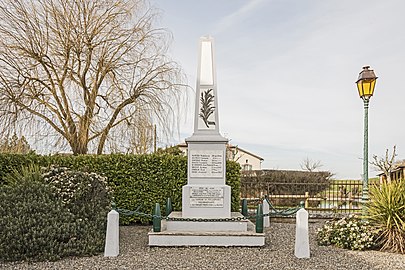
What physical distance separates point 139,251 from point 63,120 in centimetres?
726

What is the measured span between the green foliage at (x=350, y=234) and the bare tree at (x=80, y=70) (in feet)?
21.8

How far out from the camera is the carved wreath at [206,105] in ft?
30.7

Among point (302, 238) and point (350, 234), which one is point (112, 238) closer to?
point (302, 238)

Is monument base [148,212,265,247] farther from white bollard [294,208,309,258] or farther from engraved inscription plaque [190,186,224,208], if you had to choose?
white bollard [294,208,309,258]

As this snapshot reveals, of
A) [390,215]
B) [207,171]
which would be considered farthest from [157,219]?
[390,215]

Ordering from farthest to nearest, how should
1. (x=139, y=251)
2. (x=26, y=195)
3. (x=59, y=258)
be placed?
(x=26, y=195)
(x=139, y=251)
(x=59, y=258)

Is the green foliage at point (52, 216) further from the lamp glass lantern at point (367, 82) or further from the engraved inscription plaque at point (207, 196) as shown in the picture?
the lamp glass lantern at point (367, 82)

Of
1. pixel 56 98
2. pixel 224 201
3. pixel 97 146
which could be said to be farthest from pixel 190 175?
pixel 56 98

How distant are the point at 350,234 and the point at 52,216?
5.83 metres

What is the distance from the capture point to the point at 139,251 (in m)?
7.70

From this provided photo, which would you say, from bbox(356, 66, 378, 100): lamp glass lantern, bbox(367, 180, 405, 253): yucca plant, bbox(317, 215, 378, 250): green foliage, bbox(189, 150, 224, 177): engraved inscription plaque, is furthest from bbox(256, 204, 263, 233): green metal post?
bbox(356, 66, 378, 100): lamp glass lantern

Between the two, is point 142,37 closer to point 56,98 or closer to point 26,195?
point 56,98

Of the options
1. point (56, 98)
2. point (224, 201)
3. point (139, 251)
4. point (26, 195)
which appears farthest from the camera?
point (56, 98)

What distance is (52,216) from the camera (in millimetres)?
7812
